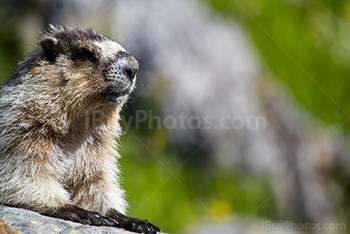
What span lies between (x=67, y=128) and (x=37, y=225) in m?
1.32

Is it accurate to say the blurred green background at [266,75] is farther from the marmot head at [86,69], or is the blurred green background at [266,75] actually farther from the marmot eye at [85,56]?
the marmot eye at [85,56]

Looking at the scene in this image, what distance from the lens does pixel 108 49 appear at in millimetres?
6336

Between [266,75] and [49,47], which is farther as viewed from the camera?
[266,75]

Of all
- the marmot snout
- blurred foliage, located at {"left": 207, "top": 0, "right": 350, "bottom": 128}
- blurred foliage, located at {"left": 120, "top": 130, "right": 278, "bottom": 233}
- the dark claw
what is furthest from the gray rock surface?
blurred foliage, located at {"left": 207, "top": 0, "right": 350, "bottom": 128}

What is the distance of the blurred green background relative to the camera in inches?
431

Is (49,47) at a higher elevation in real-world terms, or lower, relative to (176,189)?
higher

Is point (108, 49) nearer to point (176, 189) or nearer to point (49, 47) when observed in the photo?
point (49, 47)

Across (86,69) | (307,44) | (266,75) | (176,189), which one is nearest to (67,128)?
(86,69)

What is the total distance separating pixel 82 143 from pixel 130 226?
45.0 inches

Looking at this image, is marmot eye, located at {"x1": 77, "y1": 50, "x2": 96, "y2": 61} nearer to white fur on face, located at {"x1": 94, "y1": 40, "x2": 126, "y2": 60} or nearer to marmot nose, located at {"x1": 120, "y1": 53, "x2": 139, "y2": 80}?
white fur on face, located at {"x1": 94, "y1": 40, "x2": 126, "y2": 60}

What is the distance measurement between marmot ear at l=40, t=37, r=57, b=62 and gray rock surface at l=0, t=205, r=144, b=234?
6.18 feet

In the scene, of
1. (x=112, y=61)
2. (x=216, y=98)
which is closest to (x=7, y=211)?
(x=112, y=61)

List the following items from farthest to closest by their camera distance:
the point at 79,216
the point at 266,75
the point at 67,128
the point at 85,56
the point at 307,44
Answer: the point at 307,44, the point at 266,75, the point at 85,56, the point at 67,128, the point at 79,216

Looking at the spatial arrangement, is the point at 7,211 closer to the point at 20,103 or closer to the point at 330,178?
the point at 20,103
